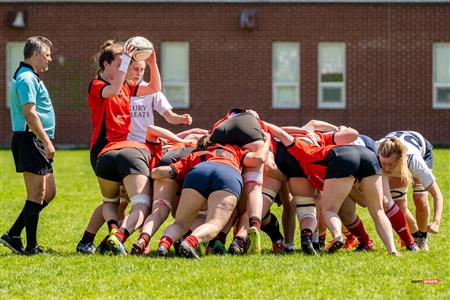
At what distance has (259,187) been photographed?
9289 millimetres

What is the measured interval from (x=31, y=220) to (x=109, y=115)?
1.21m

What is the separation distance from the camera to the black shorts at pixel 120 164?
921 centimetres

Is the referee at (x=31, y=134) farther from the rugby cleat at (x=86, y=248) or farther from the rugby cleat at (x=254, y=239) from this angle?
the rugby cleat at (x=254, y=239)

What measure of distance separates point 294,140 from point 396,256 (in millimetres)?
1499

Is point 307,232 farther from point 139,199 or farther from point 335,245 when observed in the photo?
point 139,199

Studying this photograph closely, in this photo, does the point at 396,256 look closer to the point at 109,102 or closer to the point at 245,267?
the point at 245,267

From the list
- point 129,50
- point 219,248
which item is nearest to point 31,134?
point 129,50

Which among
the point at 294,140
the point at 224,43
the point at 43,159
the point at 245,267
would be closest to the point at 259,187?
the point at 294,140

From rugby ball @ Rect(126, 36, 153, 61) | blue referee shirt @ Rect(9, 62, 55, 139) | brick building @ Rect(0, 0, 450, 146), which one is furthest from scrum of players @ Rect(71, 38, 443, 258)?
brick building @ Rect(0, 0, 450, 146)

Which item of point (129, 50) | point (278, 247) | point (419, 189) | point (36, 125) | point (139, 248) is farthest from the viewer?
point (419, 189)

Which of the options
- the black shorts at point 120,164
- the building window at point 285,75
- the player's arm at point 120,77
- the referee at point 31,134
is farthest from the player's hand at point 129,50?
the building window at point 285,75

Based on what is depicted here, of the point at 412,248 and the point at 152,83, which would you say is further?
the point at 152,83

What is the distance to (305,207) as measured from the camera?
9453mm

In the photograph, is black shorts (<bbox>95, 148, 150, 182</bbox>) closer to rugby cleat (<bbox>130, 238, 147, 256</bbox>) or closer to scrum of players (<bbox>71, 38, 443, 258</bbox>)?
scrum of players (<bbox>71, 38, 443, 258</bbox>)
